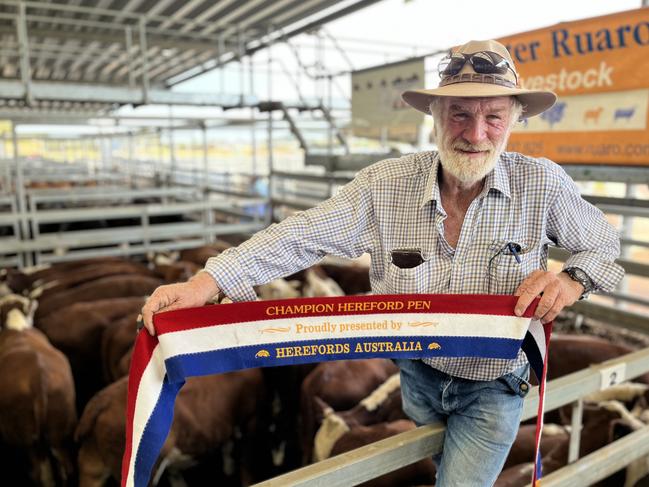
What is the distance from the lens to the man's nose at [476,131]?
1554mm

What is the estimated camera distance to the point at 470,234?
1.59 m

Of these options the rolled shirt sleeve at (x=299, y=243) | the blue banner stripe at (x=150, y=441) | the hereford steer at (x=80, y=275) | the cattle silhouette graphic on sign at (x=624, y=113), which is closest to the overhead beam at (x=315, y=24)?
the cattle silhouette graphic on sign at (x=624, y=113)

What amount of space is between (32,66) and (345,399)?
14.5m

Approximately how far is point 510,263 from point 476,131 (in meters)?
0.39

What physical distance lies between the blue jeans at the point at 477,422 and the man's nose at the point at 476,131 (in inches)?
27.7

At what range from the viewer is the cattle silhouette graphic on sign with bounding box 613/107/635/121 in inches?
132

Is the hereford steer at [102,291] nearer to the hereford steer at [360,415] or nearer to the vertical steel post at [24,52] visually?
the vertical steel post at [24,52]

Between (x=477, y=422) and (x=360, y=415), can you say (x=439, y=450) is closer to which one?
(x=477, y=422)

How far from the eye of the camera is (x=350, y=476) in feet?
4.79

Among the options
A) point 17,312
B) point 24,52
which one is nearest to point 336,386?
point 17,312

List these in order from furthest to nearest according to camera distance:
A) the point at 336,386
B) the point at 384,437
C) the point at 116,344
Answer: the point at 116,344 → the point at 336,386 → the point at 384,437

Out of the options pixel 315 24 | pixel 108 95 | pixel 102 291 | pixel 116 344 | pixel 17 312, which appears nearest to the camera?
pixel 116 344

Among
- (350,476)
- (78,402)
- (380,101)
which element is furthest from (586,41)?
(78,402)

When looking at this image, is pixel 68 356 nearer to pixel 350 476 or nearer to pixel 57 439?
pixel 57 439
